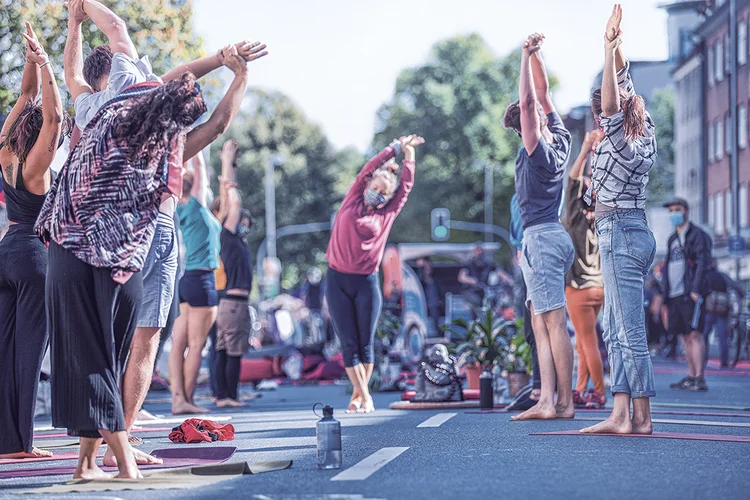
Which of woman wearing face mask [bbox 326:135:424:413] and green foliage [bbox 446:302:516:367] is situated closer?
woman wearing face mask [bbox 326:135:424:413]

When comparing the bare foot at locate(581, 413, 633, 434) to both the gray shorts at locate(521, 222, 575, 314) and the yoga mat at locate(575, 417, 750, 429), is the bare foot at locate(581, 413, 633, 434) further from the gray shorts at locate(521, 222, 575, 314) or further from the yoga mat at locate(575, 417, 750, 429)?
the gray shorts at locate(521, 222, 575, 314)

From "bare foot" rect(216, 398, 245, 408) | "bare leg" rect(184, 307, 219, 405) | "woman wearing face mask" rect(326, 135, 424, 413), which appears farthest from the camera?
"bare foot" rect(216, 398, 245, 408)

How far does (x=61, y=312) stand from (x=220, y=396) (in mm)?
7385

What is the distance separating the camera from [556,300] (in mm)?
9367

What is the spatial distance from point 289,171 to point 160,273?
71063 mm

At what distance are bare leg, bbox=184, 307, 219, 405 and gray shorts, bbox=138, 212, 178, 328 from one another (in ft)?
14.6

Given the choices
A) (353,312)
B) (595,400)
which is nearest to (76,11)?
(353,312)

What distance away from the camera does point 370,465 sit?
6.46m

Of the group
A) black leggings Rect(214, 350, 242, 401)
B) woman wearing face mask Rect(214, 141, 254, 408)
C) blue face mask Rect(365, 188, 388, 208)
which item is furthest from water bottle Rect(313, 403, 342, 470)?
black leggings Rect(214, 350, 242, 401)

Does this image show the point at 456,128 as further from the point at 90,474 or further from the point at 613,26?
the point at 90,474

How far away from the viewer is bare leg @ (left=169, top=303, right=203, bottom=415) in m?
11.7

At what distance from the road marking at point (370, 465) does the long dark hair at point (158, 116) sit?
172 cm

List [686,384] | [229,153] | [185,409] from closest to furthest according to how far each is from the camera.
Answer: [229,153], [185,409], [686,384]

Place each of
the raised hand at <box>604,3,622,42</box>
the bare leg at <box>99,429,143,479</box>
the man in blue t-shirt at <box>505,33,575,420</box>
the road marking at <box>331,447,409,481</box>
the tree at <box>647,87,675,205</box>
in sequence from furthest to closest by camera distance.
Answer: the tree at <box>647,87,675,205</box> → the man in blue t-shirt at <box>505,33,575,420</box> → the raised hand at <box>604,3,622,42</box> → the road marking at <box>331,447,409,481</box> → the bare leg at <box>99,429,143,479</box>
